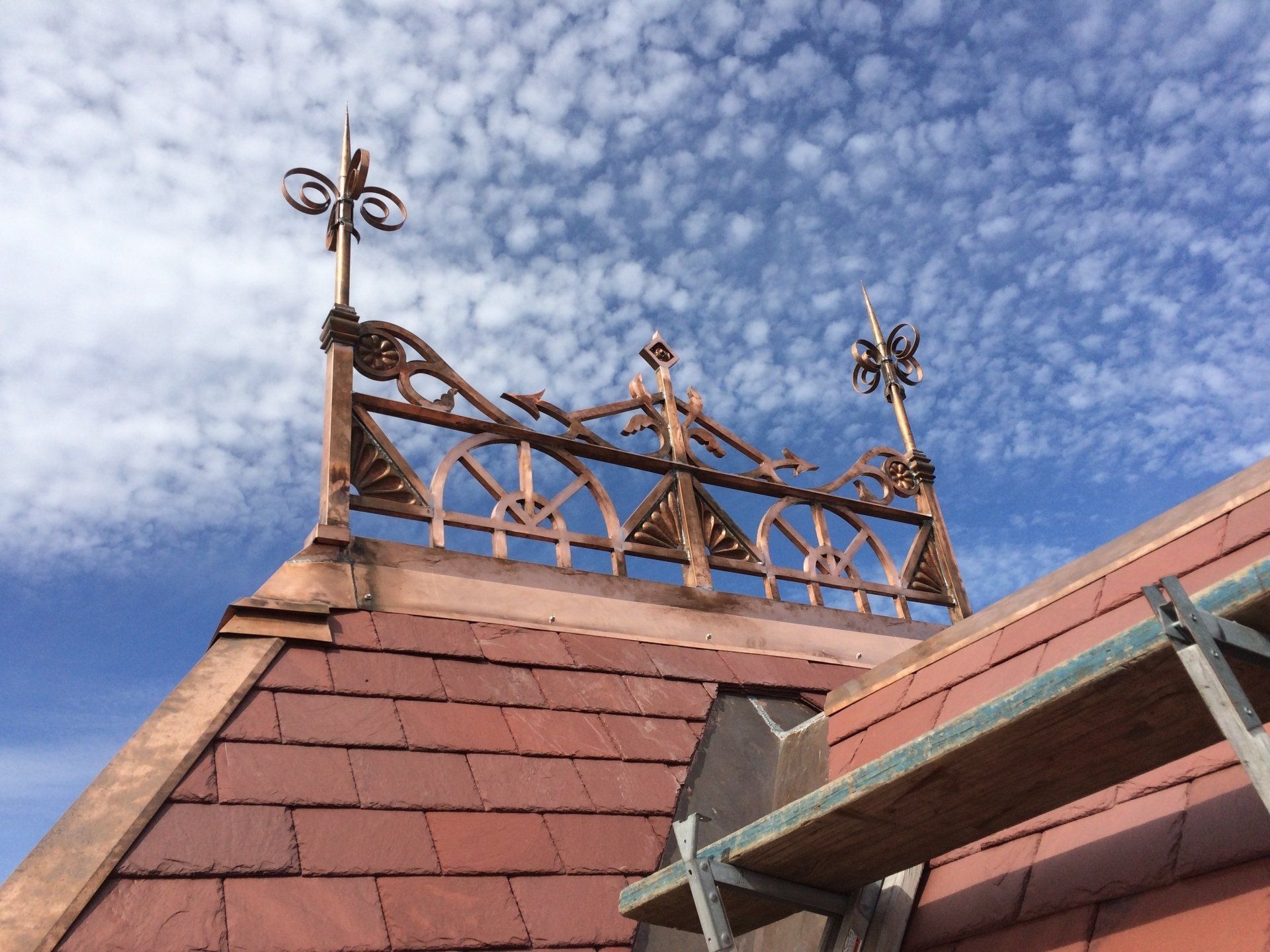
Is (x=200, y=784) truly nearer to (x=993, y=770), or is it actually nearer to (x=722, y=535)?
(x=993, y=770)

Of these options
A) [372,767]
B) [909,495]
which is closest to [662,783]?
[372,767]

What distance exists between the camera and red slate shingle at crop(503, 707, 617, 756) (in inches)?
120

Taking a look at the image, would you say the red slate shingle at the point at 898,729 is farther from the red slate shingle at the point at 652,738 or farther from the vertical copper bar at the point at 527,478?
the vertical copper bar at the point at 527,478

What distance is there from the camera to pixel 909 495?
5.34 metres

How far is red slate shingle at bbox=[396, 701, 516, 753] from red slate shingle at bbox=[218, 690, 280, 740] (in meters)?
0.36

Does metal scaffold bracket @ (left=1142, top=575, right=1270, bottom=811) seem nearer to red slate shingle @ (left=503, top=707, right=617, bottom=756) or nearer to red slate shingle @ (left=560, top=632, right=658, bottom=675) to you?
red slate shingle @ (left=503, top=707, right=617, bottom=756)

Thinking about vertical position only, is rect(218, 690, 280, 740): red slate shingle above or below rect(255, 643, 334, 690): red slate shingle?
below

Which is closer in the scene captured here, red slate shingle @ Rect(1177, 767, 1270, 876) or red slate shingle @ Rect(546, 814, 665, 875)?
red slate shingle @ Rect(1177, 767, 1270, 876)

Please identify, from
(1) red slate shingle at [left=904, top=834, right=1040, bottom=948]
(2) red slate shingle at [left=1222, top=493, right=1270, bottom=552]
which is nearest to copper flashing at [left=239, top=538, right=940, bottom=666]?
(1) red slate shingle at [left=904, top=834, right=1040, bottom=948]

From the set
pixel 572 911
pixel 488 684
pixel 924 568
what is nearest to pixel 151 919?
pixel 572 911

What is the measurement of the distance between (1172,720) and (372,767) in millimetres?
1921

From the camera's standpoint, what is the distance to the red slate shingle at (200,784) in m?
2.37

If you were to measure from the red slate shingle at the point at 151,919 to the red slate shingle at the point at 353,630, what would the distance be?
0.98 m

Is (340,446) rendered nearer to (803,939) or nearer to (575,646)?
(575,646)
